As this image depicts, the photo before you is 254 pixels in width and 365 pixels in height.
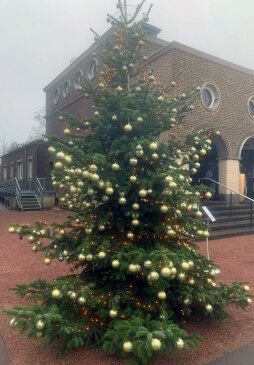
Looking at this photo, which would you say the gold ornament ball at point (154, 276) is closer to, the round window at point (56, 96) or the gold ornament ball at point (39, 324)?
the gold ornament ball at point (39, 324)

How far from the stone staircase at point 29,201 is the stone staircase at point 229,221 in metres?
10.0

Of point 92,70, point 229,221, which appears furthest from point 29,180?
point 229,221

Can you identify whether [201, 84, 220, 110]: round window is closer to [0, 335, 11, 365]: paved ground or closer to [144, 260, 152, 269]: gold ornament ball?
[144, 260, 152, 269]: gold ornament ball

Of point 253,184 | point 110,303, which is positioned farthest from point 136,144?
point 253,184

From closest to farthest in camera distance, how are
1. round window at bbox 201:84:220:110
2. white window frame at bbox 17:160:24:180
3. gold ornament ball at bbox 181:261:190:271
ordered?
gold ornament ball at bbox 181:261:190:271 → round window at bbox 201:84:220:110 → white window frame at bbox 17:160:24:180

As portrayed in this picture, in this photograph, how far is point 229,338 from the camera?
333cm

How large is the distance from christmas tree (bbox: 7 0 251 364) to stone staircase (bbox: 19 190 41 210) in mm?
13444

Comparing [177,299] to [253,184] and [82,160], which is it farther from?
[253,184]

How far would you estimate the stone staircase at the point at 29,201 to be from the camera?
1630cm

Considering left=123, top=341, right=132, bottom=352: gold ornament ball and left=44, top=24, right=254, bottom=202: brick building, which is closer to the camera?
left=123, top=341, right=132, bottom=352: gold ornament ball

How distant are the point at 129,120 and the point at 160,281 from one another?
1.87 m

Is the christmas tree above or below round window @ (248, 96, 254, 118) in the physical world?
below

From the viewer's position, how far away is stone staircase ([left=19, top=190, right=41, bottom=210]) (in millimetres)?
16297

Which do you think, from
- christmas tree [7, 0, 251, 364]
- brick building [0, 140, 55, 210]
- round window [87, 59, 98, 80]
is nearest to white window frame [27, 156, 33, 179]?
brick building [0, 140, 55, 210]
